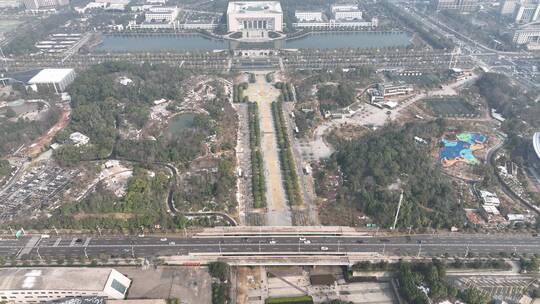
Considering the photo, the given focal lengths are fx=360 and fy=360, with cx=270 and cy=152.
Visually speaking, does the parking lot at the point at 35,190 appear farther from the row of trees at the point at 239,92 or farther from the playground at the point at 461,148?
the playground at the point at 461,148

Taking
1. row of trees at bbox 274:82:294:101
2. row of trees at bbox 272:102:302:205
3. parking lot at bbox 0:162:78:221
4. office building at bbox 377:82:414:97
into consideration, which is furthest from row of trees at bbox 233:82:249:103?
parking lot at bbox 0:162:78:221

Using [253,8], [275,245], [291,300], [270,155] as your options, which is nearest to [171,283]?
[275,245]

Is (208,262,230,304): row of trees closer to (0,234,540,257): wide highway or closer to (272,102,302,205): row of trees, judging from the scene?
(0,234,540,257): wide highway

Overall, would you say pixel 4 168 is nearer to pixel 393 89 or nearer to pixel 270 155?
pixel 270 155

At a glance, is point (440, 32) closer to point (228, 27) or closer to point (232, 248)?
point (228, 27)

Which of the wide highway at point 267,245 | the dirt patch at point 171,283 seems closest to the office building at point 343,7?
the wide highway at point 267,245
